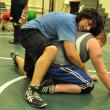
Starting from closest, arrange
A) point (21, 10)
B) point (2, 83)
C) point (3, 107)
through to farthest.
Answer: point (3, 107) → point (2, 83) → point (21, 10)

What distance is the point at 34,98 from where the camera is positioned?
3.12 meters

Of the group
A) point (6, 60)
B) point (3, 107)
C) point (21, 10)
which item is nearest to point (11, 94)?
point (3, 107)

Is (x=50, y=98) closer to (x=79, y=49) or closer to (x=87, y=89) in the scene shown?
(x=87, y=89)

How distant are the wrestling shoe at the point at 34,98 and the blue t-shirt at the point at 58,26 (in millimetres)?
609

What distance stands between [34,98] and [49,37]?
791 millimetres

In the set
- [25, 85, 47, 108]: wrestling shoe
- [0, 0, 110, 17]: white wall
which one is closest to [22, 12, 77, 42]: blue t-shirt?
[25, 85, 47, 108]: wrestling shoe

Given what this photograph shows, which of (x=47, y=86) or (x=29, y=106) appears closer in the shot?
(x=29, y=106)

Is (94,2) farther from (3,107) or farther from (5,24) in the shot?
(3,107)

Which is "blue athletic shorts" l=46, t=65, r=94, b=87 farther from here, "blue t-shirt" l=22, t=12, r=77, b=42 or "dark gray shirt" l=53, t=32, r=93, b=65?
"blue t-shirt" l=22, t=12, r=77, b=42

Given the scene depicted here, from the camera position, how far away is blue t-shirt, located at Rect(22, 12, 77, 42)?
3.28 m

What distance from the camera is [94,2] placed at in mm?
11812

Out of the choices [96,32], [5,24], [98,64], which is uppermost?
[96,32]

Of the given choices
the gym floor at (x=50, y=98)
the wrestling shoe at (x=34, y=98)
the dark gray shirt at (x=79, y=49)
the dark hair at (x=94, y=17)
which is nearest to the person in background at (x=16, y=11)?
the gym floor at (x=50, y=98)

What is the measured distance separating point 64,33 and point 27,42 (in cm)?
52
